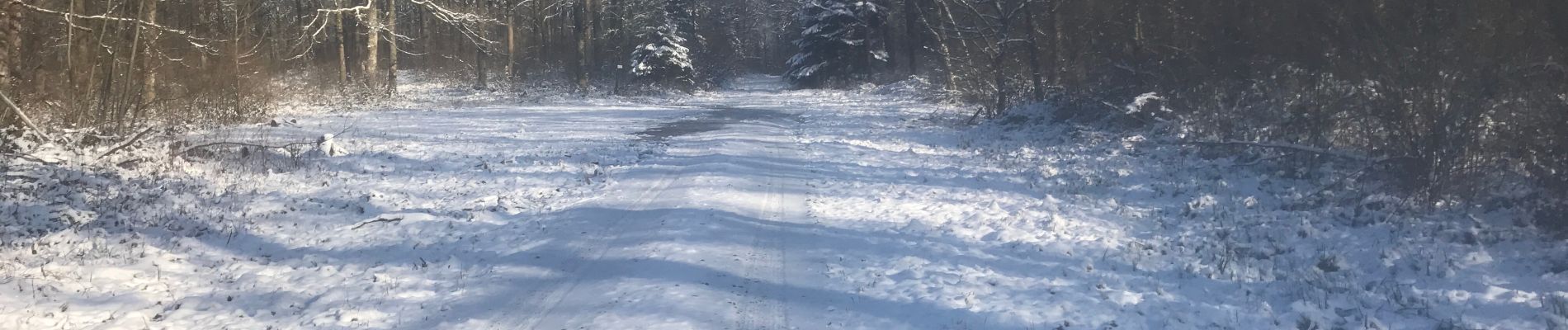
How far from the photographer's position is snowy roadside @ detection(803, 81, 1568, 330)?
5375mm

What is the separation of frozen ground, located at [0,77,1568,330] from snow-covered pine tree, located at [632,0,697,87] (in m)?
24.5

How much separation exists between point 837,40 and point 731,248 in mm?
35644

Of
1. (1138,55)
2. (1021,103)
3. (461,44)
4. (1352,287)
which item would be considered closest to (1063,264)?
(1352,287)

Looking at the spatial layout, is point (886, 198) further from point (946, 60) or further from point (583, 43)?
point (583, 43)

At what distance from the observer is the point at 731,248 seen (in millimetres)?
7207

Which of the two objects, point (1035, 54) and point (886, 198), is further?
point (1035, 54)

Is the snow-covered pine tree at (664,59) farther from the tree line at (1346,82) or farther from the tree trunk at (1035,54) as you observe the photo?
the tree trunk at (1035,54)

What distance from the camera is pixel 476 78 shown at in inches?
1405

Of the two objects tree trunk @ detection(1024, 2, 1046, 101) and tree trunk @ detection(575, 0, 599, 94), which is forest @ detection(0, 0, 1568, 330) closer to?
tree trunk @ detection(1024, 2, 1046, 101)

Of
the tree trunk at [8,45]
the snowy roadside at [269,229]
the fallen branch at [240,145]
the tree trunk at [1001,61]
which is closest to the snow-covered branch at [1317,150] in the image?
the snowy roadside at [269,229]

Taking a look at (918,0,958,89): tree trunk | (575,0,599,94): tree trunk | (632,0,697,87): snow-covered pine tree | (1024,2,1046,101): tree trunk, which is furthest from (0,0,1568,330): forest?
(632,0,697,87): snow-covered pine tree

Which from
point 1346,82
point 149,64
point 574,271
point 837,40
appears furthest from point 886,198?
point 837,40

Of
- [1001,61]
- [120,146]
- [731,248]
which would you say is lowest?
[731,248]

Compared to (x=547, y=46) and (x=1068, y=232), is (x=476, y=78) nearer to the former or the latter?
(x=547, y=46)
